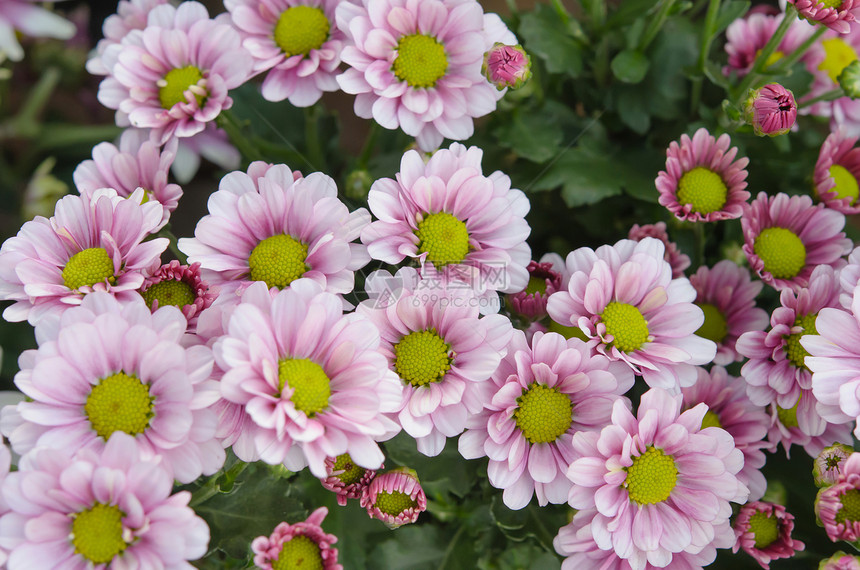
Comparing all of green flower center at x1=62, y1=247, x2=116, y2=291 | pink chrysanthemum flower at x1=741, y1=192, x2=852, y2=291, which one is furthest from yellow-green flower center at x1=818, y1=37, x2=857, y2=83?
green flower center at x1=62, y1=247, x2=116, y2=291

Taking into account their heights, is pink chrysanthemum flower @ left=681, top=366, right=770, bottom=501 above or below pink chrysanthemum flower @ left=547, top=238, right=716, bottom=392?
below

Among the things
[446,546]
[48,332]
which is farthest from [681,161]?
[48,332]

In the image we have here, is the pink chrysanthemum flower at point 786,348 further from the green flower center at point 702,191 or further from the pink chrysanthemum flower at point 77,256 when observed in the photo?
the pink chrysanthemum flower at point 77,256

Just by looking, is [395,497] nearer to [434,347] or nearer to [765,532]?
[434,347]

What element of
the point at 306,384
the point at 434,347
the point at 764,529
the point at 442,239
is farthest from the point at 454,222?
the point at 764,529

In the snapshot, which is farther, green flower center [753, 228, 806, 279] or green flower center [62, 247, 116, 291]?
green flower center [753, 228, 806, 279]

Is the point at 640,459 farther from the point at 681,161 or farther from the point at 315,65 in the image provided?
the point at 315,65

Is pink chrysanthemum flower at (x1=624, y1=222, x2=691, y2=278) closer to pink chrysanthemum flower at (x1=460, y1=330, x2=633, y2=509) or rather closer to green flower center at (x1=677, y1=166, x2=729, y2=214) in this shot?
green flower center at (x1=677, y1=166, x2=729, y2=214)
